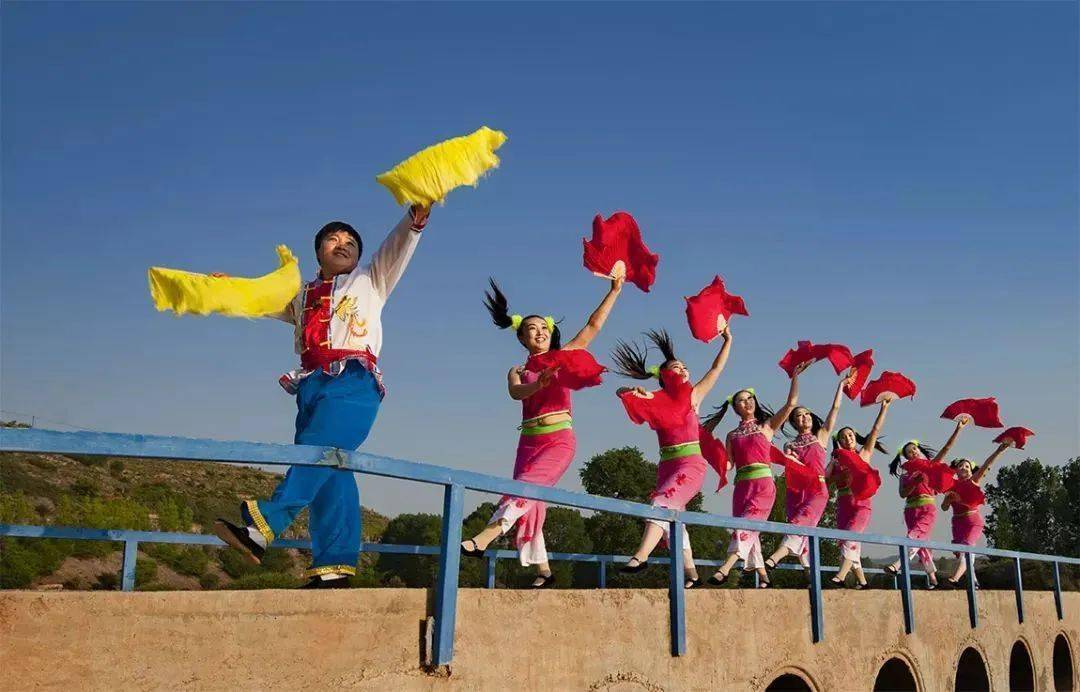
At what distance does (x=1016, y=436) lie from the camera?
12.4 metres

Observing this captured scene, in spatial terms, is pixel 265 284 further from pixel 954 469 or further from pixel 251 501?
pixel 954 469

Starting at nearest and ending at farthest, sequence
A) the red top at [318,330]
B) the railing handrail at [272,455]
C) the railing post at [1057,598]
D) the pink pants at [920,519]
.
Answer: the railing handrail at [272,455], the red top at [318,330], the pink pants at [920,519], the railing post at [1057,598]

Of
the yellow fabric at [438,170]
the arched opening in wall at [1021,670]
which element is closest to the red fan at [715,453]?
the arched opening in wall at [1021,670]

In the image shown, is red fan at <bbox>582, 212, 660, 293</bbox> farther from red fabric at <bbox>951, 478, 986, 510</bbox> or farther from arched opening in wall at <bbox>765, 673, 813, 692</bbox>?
red fabric at <bbox>951, 478, 986, 510</bbox>

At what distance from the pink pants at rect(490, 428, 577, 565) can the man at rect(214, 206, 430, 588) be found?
4.08 ft

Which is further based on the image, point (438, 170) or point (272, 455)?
point (438, 170)

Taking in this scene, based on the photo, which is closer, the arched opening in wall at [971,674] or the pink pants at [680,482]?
the pink pants at [680,482]

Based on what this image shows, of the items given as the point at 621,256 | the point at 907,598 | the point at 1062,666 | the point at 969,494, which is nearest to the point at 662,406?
the point at 621,256

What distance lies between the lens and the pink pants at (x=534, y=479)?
5359 mm

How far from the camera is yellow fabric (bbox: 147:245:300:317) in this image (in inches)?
162

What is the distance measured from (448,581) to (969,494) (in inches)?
423

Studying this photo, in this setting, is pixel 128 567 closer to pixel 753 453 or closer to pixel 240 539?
pixel 240 539

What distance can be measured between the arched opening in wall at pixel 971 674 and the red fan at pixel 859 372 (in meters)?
2.64

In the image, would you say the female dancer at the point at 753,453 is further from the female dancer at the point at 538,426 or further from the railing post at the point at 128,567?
the railing post at the point at 128,567
